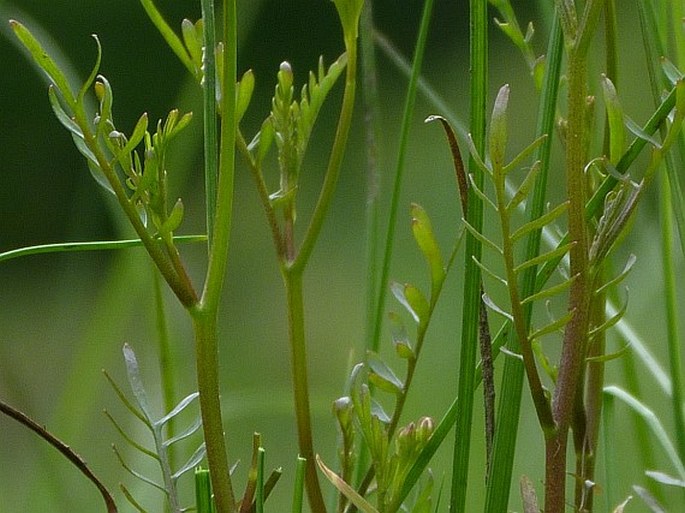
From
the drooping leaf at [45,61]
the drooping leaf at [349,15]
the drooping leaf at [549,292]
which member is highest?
the drooping leaf at [349,15]

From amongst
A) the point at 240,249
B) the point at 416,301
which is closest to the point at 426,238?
the point at 416,301

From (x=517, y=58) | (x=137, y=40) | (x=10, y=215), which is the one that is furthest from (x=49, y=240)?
(x=517, y=58)

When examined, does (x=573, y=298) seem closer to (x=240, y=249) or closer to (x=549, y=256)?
(x=549, y=256)

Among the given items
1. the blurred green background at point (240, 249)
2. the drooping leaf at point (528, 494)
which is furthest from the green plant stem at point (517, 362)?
the blurred green background at point (240, 249)

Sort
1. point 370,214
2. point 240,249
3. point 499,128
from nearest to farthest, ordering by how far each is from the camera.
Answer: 1. point 499,128
2. point 370,214
3. point 240,249

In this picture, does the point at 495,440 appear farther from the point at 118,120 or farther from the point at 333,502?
the point at 118,120

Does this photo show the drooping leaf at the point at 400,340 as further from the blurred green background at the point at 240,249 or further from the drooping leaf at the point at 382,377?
the blurred green background at the point at 240,249

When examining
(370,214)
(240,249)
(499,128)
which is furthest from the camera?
(240,249)
